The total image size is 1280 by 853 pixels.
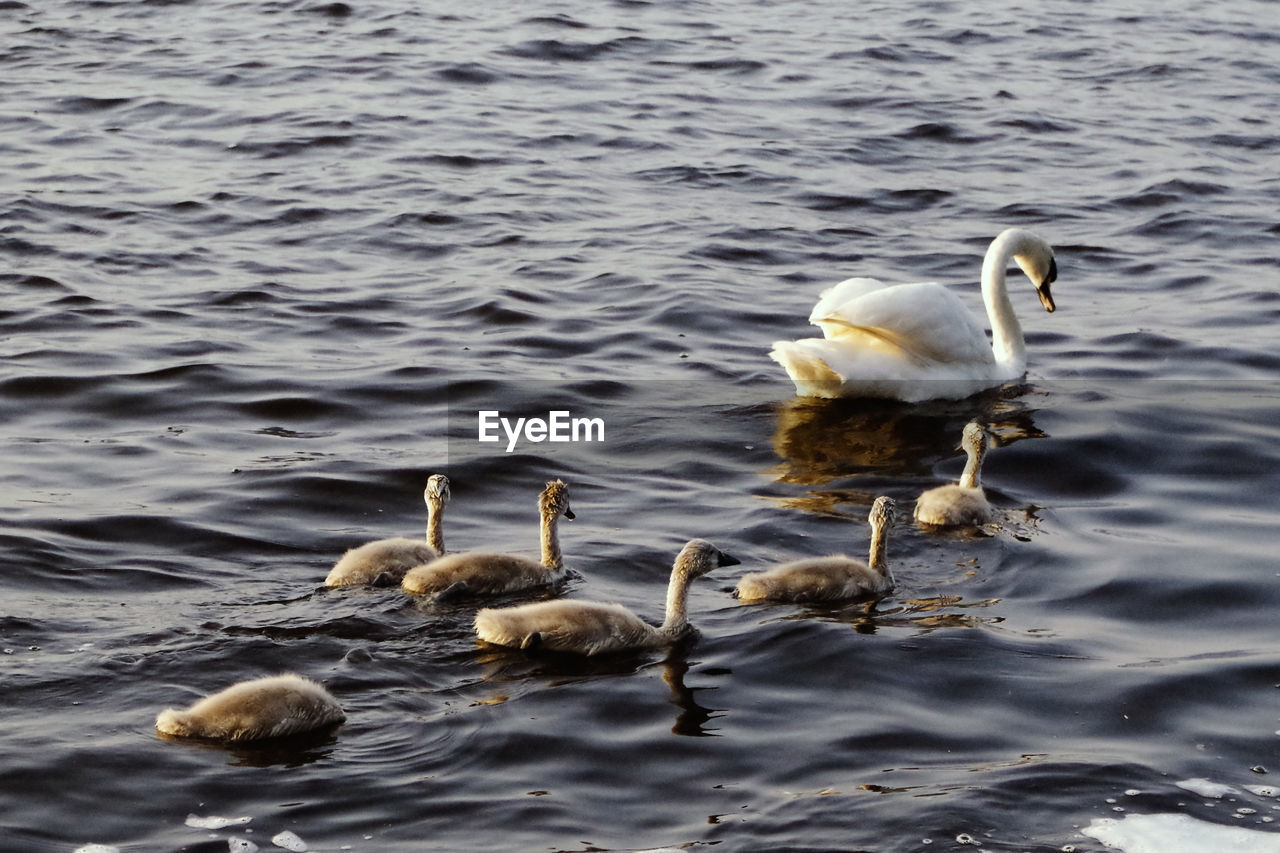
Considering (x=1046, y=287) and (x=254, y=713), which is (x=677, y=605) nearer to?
(x=254, y=713)

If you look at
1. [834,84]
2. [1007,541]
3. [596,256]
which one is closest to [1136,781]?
[1007,541]

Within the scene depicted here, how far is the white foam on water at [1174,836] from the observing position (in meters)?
7.11

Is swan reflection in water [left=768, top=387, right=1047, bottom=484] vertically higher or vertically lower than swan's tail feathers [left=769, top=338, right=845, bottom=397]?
lower

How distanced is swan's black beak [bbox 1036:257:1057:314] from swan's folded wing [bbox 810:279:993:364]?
1673mm

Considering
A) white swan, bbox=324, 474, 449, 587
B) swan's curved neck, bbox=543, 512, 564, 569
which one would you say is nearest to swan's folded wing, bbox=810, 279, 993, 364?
swan's curved neck, bbox=543, 512, 564, 569

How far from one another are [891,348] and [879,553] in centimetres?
382

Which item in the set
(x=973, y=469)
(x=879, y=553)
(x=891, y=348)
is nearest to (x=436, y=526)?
(x=879, y=553)

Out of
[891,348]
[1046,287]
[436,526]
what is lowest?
[1046,287]

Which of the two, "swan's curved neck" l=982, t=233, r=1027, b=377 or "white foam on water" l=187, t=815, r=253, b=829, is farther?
"swan's curved neck" l=982, t=233, r=1027, b=377

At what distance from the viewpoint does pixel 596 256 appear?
17.1 meters

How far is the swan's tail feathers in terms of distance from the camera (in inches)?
511

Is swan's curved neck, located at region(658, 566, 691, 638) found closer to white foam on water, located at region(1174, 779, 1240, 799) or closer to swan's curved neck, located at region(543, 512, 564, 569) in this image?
swan's curved neck, located at region(543, 512, 564, 569)

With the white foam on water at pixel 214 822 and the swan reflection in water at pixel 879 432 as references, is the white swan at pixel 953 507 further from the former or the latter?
the white foam on water at pixel 214 822

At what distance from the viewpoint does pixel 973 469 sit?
11.3 m
